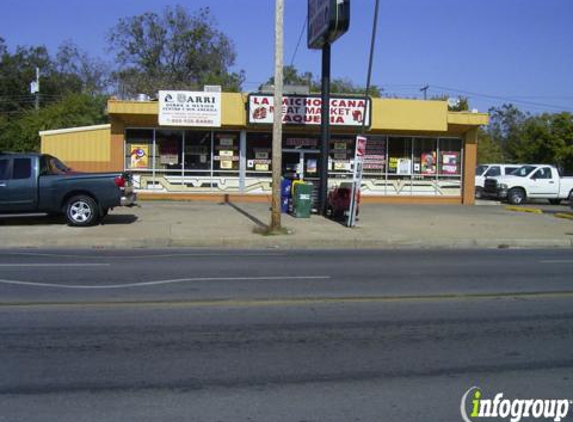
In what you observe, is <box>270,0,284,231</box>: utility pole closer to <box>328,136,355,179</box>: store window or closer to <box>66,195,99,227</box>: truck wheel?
<box>66,195,99,227</box>: truck wheel

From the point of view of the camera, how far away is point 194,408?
4.61 m

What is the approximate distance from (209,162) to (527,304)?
1890cm

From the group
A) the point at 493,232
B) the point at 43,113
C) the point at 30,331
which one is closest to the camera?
the point at 30,331

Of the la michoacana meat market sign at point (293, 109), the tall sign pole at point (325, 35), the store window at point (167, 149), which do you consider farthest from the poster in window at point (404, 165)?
the store window at point (167, 149)

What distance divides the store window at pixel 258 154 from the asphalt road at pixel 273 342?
1522 centimetres

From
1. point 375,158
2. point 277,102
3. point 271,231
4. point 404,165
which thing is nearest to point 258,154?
point 375,158

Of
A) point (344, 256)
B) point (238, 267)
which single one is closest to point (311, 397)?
point (238, 267)

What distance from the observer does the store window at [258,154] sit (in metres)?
25.9

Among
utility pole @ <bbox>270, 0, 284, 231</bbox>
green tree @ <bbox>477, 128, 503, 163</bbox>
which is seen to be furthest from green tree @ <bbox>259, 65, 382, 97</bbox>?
utility pole @ <bbox>270, 0, 284, 231</bbox>

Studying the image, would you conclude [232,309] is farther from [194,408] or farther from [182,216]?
[182,216]

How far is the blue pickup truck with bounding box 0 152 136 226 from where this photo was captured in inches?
647

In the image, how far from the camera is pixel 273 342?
20.6 feet

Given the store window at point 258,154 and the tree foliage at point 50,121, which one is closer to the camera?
the store window at point 258,154

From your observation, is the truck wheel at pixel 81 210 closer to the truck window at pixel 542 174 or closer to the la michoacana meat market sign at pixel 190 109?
the la michoacana meat market sign at pixel 190 109
